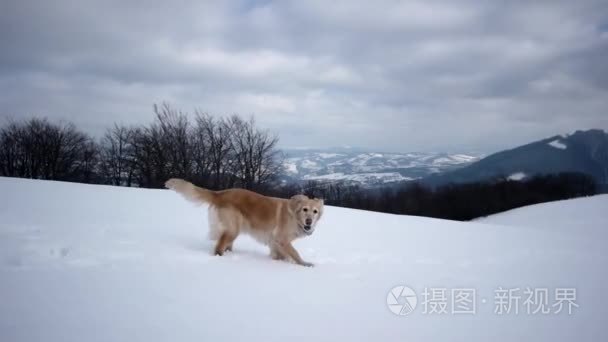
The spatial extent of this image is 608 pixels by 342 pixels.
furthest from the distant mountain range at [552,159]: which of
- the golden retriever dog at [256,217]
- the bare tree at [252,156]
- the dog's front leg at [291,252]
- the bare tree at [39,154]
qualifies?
the dog's front leg at [291,252]

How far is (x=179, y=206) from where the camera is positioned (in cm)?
1090

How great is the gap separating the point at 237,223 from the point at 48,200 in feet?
22.6

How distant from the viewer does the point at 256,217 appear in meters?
5.97

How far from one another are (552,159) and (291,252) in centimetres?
14210

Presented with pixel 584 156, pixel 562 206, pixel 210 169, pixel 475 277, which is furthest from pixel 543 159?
pixel 475 277

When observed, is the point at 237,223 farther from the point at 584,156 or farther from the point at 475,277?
the point at 584,156

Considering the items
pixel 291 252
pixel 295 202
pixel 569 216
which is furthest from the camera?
pixel 569 216

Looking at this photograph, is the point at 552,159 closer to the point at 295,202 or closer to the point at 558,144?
the point at 558,144

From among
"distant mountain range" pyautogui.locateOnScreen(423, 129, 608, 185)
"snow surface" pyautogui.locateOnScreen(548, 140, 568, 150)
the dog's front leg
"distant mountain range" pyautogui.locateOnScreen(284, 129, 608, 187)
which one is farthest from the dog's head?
"snow surface" pyautogui.locateOnScreen(548, 140, 568, 150)

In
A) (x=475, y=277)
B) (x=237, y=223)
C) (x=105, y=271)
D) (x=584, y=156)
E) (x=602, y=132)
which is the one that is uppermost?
(x=602, y=132)

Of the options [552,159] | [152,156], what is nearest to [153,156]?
[152,156]

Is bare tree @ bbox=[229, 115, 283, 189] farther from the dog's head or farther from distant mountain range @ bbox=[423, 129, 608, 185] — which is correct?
distant mountain range @ bbox=[423, 129, 608, 185]

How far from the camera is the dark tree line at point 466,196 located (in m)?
59.3

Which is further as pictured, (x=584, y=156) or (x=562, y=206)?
(x=584, y=156)
